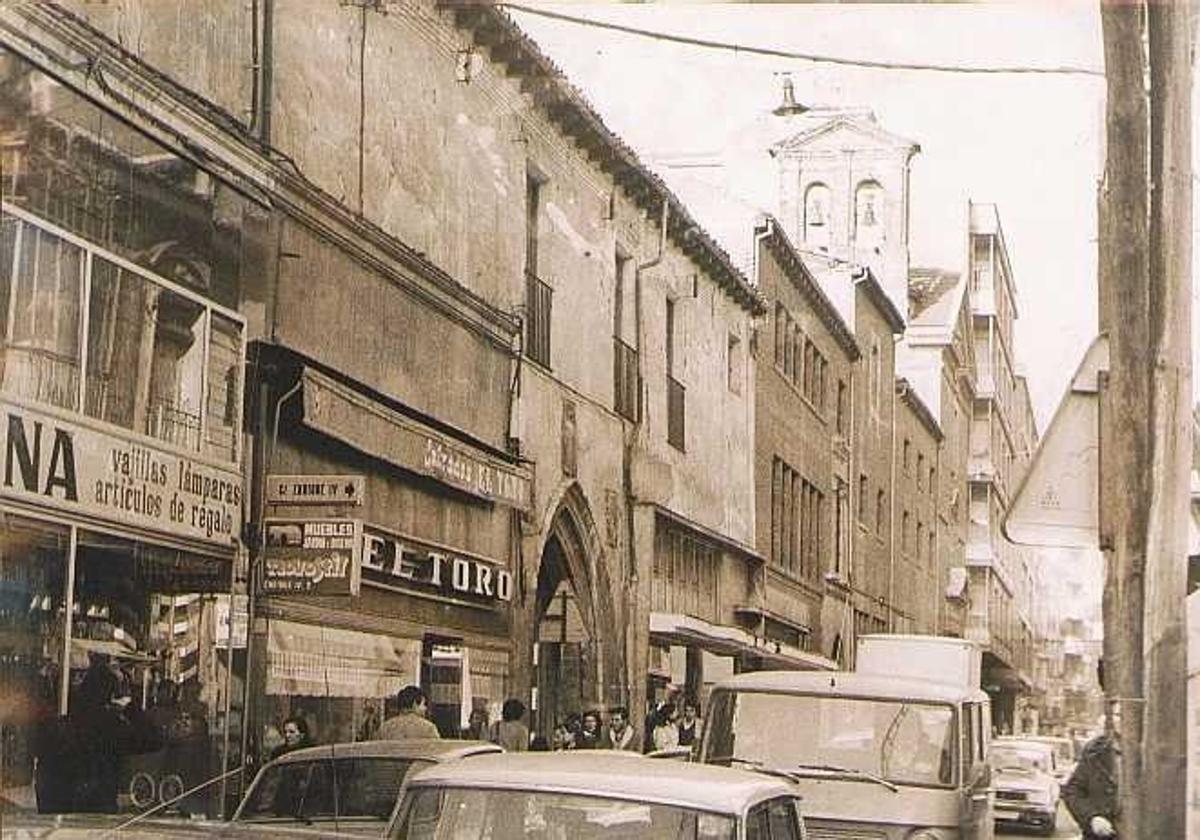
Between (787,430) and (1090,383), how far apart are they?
3663 millimetres

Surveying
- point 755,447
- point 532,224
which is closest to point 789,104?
point 532,224

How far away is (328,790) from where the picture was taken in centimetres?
621

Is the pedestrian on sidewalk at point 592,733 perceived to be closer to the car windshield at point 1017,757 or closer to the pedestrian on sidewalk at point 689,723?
the pedestrian on sidewalk at point 689,723

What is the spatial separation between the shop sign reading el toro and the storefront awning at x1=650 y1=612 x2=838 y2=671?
8.42 feet

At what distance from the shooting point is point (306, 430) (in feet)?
21.1

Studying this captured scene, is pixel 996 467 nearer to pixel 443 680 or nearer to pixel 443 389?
pixel 443 389

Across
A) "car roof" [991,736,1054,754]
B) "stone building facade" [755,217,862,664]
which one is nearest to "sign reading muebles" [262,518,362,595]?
"stone building facade" [755,217,862,664]

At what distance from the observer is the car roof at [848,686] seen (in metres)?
7.53

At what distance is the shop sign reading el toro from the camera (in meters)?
5.07

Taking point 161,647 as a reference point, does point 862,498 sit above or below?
above

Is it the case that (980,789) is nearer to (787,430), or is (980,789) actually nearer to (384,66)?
(787,430)

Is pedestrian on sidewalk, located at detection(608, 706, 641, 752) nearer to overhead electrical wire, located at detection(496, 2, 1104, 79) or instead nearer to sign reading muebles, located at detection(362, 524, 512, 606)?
sign reading muebles, located at detection(362, 524, 512, 606)

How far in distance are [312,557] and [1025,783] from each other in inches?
178

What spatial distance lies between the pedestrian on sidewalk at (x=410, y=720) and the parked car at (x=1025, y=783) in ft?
8.40
